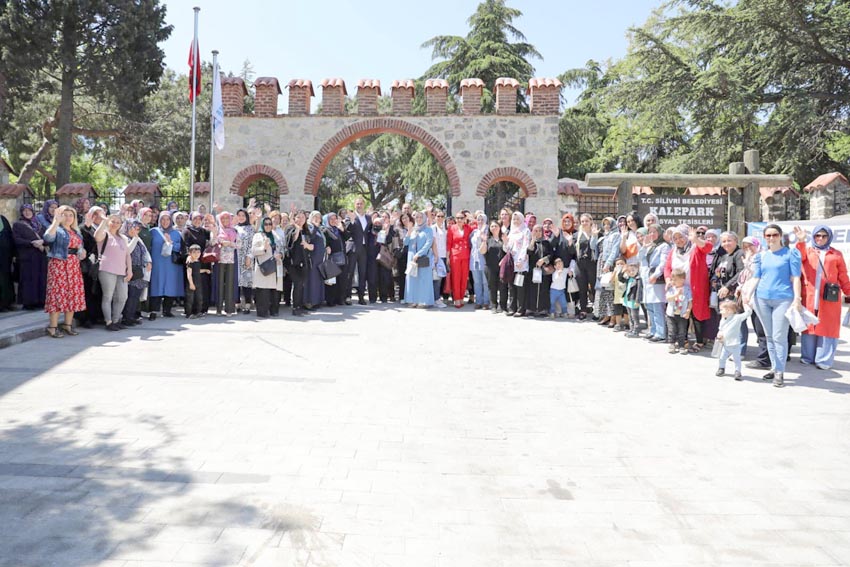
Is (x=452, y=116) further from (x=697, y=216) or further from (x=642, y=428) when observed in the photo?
(x=642, y=428)

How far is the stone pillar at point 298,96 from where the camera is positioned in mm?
17750

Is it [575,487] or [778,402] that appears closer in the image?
[575,487]

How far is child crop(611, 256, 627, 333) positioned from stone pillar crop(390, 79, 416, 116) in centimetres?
914

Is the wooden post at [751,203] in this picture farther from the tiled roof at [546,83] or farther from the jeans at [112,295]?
the jeans at [112,295]

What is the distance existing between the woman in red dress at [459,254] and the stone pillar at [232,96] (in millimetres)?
8336

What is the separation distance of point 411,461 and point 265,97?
15.6m

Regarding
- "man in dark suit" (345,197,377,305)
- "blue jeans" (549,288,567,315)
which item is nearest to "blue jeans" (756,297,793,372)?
"blue jeans" (549,288,567,315)

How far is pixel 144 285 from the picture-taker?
965cm

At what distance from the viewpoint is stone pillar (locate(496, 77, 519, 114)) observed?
17406 millimetres

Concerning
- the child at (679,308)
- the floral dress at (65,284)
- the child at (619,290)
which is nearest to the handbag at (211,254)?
the floral dress at (65,284)

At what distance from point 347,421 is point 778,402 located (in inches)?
159

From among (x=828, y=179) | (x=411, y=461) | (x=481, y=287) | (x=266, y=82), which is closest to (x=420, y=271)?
(x=481, y=287)

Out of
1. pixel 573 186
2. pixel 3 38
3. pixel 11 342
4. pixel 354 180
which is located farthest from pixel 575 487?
pixel 354 180

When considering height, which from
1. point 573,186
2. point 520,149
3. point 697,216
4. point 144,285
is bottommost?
point 144,285
